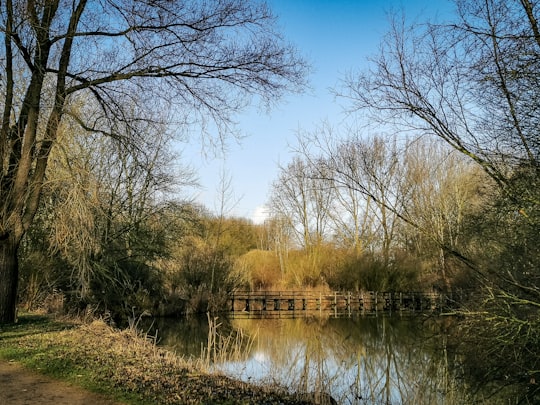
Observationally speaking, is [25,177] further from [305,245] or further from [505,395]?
[305,245]

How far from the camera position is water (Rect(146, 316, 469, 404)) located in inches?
364

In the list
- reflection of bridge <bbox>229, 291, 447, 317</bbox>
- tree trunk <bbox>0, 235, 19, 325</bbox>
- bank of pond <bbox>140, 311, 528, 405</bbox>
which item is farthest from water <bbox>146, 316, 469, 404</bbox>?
reflection of bridge <bbox>229, 291, 447, 317</bbox>

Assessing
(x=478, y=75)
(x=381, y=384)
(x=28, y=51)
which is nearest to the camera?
(x=478, y=75)

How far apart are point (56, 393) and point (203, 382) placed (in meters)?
2.02

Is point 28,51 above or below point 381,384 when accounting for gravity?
above

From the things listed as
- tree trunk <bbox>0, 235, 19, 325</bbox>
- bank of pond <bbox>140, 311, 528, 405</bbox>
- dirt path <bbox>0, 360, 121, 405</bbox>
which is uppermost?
tree trunk <bbox>0, 235, 19, 325</bbox>

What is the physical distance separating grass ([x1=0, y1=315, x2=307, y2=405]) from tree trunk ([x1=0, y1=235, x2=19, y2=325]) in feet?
1.23

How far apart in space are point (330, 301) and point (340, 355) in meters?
15.8

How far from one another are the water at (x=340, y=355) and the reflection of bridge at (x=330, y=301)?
5675 mm

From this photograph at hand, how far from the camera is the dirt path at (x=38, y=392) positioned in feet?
17.6

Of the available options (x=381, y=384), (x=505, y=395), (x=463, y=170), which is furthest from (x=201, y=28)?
(x=463, y=170)

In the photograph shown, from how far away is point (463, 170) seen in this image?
25.5 meters

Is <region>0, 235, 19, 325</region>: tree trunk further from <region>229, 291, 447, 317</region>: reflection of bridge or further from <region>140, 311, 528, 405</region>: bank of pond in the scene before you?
<region>229, 291, 447, 317</region>: reflection of bridge

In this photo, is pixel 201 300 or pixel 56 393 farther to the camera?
pixel 201 300
